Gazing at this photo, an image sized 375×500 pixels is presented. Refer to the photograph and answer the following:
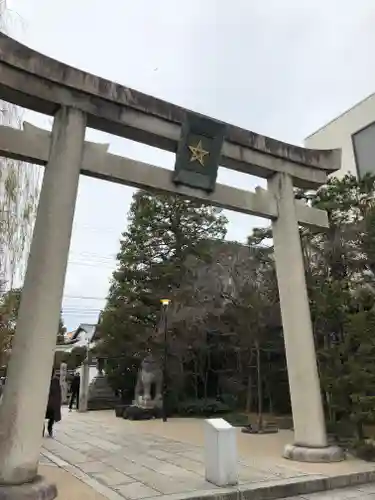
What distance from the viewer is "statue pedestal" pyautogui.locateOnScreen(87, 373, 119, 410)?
63.7ft

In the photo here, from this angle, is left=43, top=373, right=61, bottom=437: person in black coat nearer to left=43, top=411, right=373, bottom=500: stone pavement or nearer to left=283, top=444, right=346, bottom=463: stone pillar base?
left=43, top=411, right=373, bottom=500: stone pavement

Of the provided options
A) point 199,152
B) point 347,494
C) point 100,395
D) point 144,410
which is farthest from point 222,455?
point 100,395

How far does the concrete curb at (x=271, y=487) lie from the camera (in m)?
5.12

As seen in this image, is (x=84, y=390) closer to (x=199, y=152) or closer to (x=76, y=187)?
(x=199, y=152)

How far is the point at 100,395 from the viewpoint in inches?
792

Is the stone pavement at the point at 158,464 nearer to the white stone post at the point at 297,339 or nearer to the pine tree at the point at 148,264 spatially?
the white stone post at the point at 297,339

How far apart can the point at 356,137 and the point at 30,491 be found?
1574cm

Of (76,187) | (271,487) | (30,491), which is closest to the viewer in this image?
(30,491)

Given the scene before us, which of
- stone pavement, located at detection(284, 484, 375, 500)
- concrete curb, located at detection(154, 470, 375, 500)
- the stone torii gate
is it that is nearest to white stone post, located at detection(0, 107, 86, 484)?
the stone torii gate

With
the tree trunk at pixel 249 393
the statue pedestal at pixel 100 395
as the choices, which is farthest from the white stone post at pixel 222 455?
the statue pedestal at pixel 100 395

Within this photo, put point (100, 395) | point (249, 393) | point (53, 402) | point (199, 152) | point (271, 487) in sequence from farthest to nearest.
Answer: point (100, 395)
point (249, 393)
point (53, 402)
point (199, 152)
point (271, 487)

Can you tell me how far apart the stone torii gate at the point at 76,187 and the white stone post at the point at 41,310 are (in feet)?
0.04

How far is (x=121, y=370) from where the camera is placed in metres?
18.7

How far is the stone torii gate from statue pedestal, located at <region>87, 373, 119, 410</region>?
13.7 m
